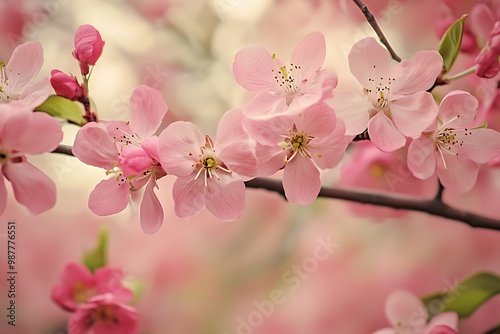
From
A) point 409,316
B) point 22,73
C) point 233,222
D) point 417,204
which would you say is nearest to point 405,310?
point 409,316

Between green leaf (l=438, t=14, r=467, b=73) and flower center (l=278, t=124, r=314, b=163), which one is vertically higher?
green leaf (l=438, t=14, r=467, b=73)

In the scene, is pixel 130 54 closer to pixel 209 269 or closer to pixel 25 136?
pixel 209 269

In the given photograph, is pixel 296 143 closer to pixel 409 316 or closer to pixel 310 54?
pixel 310 54

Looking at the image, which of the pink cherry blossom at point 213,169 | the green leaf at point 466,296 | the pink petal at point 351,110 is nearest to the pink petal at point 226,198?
the pink cherry blossom at point 213,169

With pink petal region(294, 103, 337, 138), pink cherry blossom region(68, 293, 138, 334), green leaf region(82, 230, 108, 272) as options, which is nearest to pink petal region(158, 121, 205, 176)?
pink petal region(294, 103, 337, 138)

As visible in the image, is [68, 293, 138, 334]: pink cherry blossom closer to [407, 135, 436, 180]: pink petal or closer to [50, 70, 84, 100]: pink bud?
[50, 70, 84, 100]: pink bud
